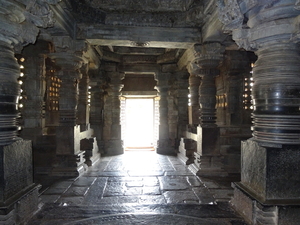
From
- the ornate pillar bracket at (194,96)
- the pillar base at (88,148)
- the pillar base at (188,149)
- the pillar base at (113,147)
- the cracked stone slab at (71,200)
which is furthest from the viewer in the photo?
the pillar base at (113,147)

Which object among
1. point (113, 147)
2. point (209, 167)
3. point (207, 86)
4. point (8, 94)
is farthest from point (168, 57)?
point (8, 94)

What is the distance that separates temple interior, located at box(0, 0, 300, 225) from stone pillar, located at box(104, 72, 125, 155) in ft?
0.14

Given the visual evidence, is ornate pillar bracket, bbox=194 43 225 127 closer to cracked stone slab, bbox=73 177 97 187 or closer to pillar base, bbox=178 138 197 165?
pillar base, bbox=178 138 197 165

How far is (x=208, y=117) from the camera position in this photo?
607 centimetres

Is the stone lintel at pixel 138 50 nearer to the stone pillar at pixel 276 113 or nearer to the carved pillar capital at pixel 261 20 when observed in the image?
the carved pillar capital at pixel 261 20

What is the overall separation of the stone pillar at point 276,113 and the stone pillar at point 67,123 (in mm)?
4241

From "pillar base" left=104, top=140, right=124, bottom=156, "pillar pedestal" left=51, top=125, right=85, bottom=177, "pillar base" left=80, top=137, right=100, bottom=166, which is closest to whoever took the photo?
"pillar pedestal" left=51, top=125, right=85, bottom=177

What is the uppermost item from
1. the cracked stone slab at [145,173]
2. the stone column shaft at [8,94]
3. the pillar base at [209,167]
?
the stone column shaft at [8,94]

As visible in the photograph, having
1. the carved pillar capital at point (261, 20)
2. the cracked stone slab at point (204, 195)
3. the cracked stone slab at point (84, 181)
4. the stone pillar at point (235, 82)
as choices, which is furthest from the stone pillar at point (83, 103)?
the carved pillar capital at point (261, 20)

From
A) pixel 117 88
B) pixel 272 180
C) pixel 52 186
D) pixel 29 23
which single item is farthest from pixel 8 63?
pixel 117 88

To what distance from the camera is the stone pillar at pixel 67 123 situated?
572cm

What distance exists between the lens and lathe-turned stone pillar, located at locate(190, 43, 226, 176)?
18.8 ft

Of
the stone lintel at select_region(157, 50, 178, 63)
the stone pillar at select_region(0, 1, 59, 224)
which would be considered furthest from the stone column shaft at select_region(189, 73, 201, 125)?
the stone pillar at select_region(0, 1, 59, 224)

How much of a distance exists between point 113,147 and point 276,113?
7.20 meters
